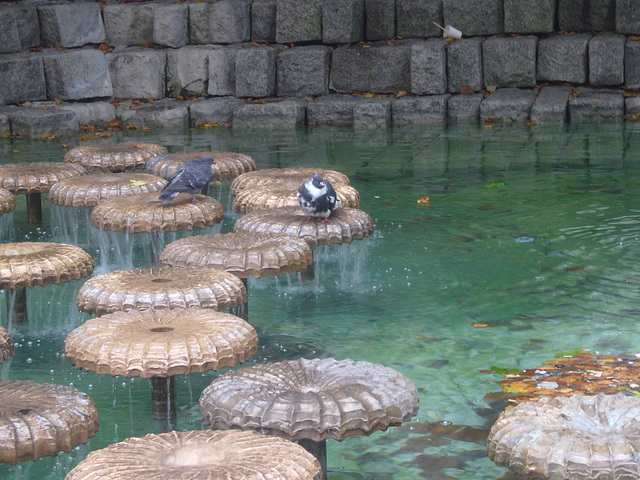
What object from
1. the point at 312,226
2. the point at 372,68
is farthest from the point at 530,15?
the point at 312,226

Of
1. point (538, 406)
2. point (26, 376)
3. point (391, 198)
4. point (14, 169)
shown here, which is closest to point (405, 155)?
point (391, 198)

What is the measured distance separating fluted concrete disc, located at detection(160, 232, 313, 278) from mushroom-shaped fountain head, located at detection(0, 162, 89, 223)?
269 centimetres

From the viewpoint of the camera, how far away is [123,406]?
446 cm

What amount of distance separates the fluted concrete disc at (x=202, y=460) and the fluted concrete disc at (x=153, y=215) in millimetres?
3242

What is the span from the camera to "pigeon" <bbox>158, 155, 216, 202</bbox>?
6.09m

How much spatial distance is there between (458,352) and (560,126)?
8222 millimetres

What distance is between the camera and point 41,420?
3152 mm

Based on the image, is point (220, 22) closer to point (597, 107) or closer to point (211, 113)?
point (211, 113)

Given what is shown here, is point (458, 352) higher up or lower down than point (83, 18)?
lower down

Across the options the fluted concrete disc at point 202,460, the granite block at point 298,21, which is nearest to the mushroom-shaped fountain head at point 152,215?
the fluted concrete disc at point 202,460

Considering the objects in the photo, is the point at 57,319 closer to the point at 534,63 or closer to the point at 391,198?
the point at 391,198

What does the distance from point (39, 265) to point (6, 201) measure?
6.91 feet

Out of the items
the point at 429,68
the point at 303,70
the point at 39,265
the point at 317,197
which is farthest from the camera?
the point at 303,70

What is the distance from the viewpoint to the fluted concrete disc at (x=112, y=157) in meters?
8.30
